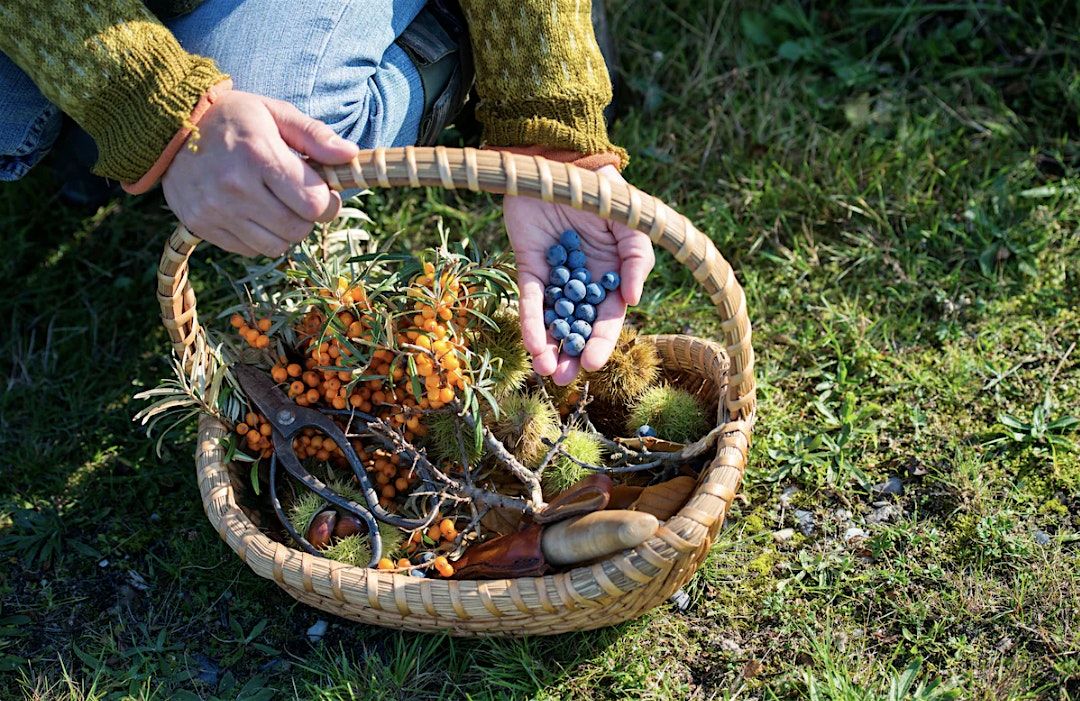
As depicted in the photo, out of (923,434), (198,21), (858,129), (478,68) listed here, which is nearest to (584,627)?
(923,434)

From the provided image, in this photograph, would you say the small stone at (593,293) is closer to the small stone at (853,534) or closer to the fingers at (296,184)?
the fingers at (296,184)

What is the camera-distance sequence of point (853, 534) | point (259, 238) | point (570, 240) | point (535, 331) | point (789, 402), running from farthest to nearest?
point (789, 402) → point (853, 534) → point (570, 240) → point (535, 331) → point (259, 238)

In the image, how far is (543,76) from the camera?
6.55 ft

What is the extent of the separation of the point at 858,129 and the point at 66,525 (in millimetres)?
2350

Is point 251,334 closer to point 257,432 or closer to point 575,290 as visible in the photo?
point 257,432

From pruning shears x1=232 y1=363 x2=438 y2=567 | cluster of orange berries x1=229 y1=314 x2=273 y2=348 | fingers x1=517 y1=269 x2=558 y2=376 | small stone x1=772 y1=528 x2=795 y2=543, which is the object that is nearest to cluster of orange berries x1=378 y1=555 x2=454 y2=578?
pruning shears x1=232 y1=363 x2=438 y2=567

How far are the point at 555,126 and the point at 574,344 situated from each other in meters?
0.44

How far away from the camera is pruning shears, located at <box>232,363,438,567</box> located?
1.99 m

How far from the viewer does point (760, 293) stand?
2648 millimetres

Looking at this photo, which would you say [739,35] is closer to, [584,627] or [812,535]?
[812,535]

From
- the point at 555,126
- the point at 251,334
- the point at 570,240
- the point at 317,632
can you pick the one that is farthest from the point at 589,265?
the point at 317,632

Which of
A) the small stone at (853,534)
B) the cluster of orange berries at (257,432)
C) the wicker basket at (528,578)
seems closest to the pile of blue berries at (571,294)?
the wicker basket at (528,578)

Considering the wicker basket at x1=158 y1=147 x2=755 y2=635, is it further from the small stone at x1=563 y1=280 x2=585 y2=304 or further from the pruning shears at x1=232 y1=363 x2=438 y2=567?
the small stone at x1=563 y1=280 x2=585 y2=304

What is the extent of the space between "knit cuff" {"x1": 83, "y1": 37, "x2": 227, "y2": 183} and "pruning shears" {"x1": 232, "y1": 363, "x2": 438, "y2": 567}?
52 centimetres
